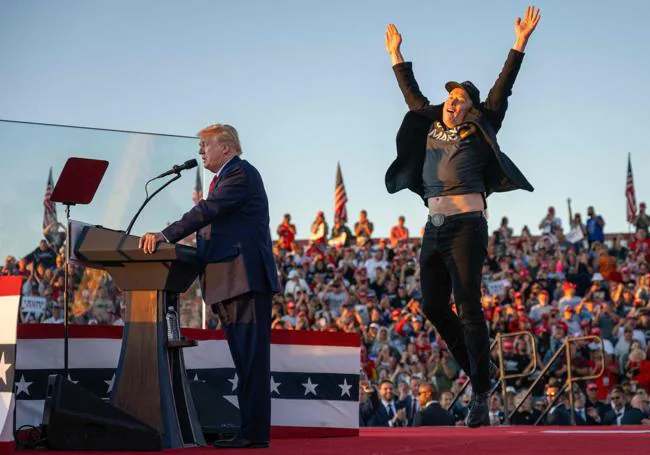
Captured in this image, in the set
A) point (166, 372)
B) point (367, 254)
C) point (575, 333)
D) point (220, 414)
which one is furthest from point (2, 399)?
point (367, 254)

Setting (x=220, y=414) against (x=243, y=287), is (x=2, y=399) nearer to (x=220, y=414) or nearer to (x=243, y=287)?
(x=243, y=287)

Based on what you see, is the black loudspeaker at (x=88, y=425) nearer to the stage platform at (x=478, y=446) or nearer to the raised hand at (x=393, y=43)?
the stage platform at (x=478, y=446)

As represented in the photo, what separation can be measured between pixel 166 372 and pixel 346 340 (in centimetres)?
252

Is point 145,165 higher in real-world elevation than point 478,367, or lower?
higher

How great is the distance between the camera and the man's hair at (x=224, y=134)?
6.40 m

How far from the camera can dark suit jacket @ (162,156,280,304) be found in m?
6.16

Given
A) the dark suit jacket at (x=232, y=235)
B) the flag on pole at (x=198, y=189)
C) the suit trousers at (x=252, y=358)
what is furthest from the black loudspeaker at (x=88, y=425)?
the flag on pole at (x=198, y=189)

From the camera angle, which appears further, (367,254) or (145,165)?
(367,254)

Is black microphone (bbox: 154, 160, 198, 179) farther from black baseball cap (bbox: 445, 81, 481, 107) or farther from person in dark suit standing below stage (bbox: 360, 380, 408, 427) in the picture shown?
person in dark suit standing below stage (bbox: 360, 380, 408, 427)

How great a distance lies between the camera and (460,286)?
22.5 feet

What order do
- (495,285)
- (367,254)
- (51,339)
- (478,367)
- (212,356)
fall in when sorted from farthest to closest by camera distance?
(367,254)
(495,285)
(212,356)
(51,339)
(478,367)

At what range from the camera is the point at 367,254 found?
77.0ft

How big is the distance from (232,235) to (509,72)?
6.29 feet

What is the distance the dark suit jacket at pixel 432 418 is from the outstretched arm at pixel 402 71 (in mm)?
5444
